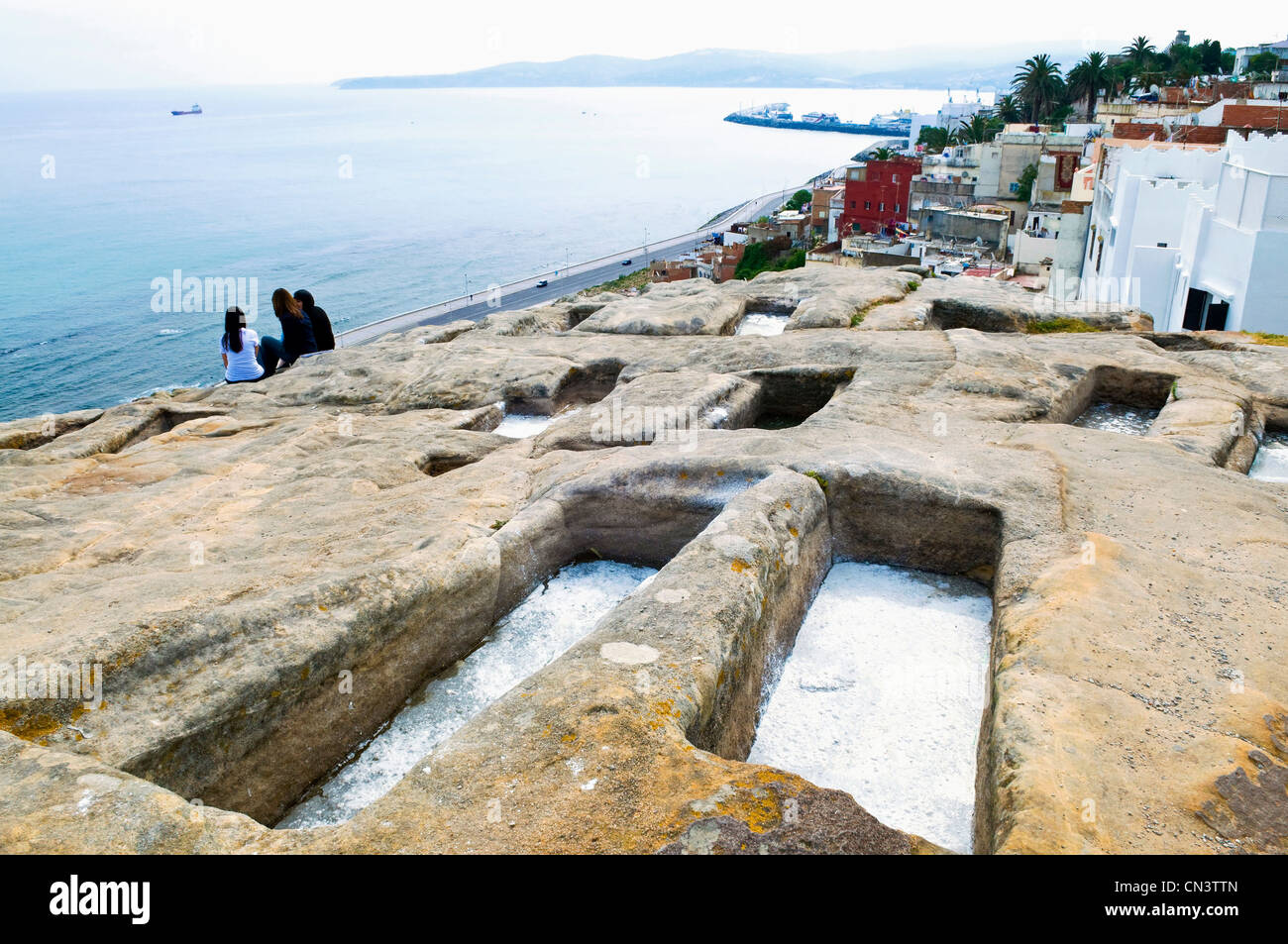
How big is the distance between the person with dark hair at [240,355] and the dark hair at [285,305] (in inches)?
24.0

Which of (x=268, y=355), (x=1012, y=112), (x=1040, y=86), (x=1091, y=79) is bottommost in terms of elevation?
(x=268, y=355)

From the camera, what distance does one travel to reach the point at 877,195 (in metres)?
69.6

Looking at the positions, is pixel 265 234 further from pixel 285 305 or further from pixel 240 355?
pixel 240 355

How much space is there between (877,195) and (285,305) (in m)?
61.7

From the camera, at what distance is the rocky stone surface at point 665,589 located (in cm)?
407

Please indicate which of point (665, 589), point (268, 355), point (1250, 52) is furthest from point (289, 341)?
point (1250, 52)

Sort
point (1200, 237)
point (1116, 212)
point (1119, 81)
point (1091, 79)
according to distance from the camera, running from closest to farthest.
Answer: point (1200, 237)
point (1116, 212)
point (1119, 81)
point (1091, 79)

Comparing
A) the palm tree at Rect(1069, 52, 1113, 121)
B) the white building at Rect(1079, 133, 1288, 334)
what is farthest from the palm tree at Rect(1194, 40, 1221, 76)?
the white building at Rect(1079, 133, 1288, 334)

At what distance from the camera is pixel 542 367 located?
44.1 ft

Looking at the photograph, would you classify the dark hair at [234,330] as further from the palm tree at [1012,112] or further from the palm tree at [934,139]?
the palm tree at [1012,112]

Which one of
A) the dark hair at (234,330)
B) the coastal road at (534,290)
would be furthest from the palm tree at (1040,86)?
the dark hair at (234,330)

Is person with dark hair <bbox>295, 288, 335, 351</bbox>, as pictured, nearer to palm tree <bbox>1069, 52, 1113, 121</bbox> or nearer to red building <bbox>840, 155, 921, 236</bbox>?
red building <bbox>840, 155, 921, 236</bbox>
